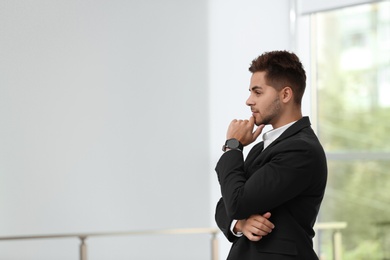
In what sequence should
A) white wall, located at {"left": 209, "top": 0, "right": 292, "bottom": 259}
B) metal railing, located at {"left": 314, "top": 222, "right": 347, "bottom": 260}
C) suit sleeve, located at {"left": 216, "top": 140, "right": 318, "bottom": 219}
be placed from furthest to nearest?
white wall, located at {"left": 209, "top": 0, "right": 292, "bottom": 259}, metal railing, located at {"left": 314, "top": 222, "right": 347, "bottom": 260}, suit sleeve, located at {"left": 216, "top": 140, "right": 318, "bottom": 219}

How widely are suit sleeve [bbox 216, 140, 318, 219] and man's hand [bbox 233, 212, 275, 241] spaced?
0.06ft

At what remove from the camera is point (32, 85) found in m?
5.46

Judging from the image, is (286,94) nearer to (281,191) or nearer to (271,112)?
(271,112)

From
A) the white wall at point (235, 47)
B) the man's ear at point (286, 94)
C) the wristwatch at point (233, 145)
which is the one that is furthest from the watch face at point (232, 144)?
the white wall at point (235, 47)

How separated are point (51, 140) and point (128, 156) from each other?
60cm

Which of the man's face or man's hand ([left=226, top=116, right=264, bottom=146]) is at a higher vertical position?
the man's face

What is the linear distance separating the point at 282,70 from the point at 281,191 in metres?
0.33

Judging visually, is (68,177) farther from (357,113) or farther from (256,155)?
(256,155)

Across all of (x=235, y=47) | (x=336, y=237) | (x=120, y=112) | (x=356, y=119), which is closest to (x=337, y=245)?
(x=336, y=237)

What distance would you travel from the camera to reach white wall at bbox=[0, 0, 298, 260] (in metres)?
5.42

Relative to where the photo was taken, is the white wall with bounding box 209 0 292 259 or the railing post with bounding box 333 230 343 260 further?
the white wall with bounding box 209 0 292 259

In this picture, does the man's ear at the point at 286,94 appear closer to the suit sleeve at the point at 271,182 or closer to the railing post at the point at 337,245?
the suit sleeve at the point at 271,182

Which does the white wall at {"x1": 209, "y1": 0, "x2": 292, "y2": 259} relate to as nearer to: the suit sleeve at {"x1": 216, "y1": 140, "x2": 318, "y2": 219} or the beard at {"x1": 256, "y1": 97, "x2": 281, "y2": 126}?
the beard at {"x1": 256, "y1": 97, "x2": 281, "y2": 126}

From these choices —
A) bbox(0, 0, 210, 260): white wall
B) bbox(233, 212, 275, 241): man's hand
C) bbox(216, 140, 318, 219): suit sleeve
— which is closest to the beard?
bbox(216, 140, 318, 219): suit sleeve
